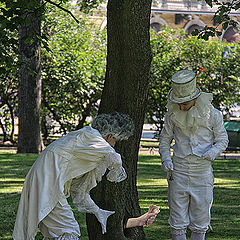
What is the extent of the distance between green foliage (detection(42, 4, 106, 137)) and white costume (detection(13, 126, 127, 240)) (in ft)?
52.0

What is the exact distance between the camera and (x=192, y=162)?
6082 mm

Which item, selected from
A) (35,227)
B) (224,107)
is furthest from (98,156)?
(224,107)

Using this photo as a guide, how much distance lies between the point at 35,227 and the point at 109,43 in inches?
97.0

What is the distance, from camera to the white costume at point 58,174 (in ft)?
14.5

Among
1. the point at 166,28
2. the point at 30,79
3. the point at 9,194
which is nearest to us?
the point at 9,194

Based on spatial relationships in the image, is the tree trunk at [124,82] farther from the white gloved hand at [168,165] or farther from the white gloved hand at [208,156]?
the white gloved hand at [208,156]

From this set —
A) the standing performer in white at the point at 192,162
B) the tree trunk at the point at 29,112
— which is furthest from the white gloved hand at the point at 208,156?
the tree trunk at the point at 29,112

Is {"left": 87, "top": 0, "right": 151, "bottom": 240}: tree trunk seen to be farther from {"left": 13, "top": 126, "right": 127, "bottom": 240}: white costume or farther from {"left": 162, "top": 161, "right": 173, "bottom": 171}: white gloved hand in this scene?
{"left": 13, "top": 126, "right": 127, "bottom": 240}: white costume

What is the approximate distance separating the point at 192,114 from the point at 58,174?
2105mm

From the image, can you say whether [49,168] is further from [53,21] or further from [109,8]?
[53,21]

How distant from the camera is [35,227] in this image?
Answer: 4465 mm

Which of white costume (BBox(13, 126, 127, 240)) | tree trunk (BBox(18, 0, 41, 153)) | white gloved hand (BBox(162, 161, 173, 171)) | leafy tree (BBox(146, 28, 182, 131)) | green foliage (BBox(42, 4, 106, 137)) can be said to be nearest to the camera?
white costume (BBox(13, 126, 127, 240))

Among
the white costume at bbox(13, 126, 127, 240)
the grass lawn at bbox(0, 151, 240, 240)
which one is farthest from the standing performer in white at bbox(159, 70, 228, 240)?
the white costume at bbox(13, 126, 127, 240)

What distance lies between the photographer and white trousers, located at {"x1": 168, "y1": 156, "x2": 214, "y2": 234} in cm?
607
